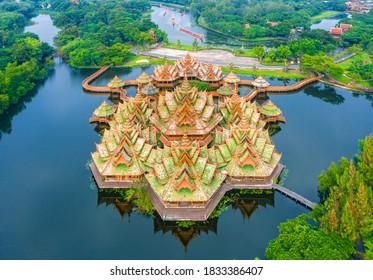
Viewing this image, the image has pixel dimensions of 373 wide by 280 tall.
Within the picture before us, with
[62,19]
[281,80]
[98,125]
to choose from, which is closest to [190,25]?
[62,19]

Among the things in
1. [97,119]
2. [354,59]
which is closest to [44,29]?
[97,119]

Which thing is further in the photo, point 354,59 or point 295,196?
point 354,59

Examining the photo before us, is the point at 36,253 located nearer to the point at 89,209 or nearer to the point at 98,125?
the point at 89,209

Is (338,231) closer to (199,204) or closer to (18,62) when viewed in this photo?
(199,204)

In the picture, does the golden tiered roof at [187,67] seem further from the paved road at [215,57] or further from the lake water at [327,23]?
the lake water at [327,23]

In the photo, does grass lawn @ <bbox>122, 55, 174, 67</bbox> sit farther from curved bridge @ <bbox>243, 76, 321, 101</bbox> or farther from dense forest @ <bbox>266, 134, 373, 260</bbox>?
dense forest @ <bbox>266, 134, 373, 260</bbox>

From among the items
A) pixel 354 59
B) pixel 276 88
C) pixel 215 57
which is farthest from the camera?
pixel 215 57

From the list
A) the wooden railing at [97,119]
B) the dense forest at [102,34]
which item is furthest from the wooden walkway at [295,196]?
the dense forest at [102,34]
